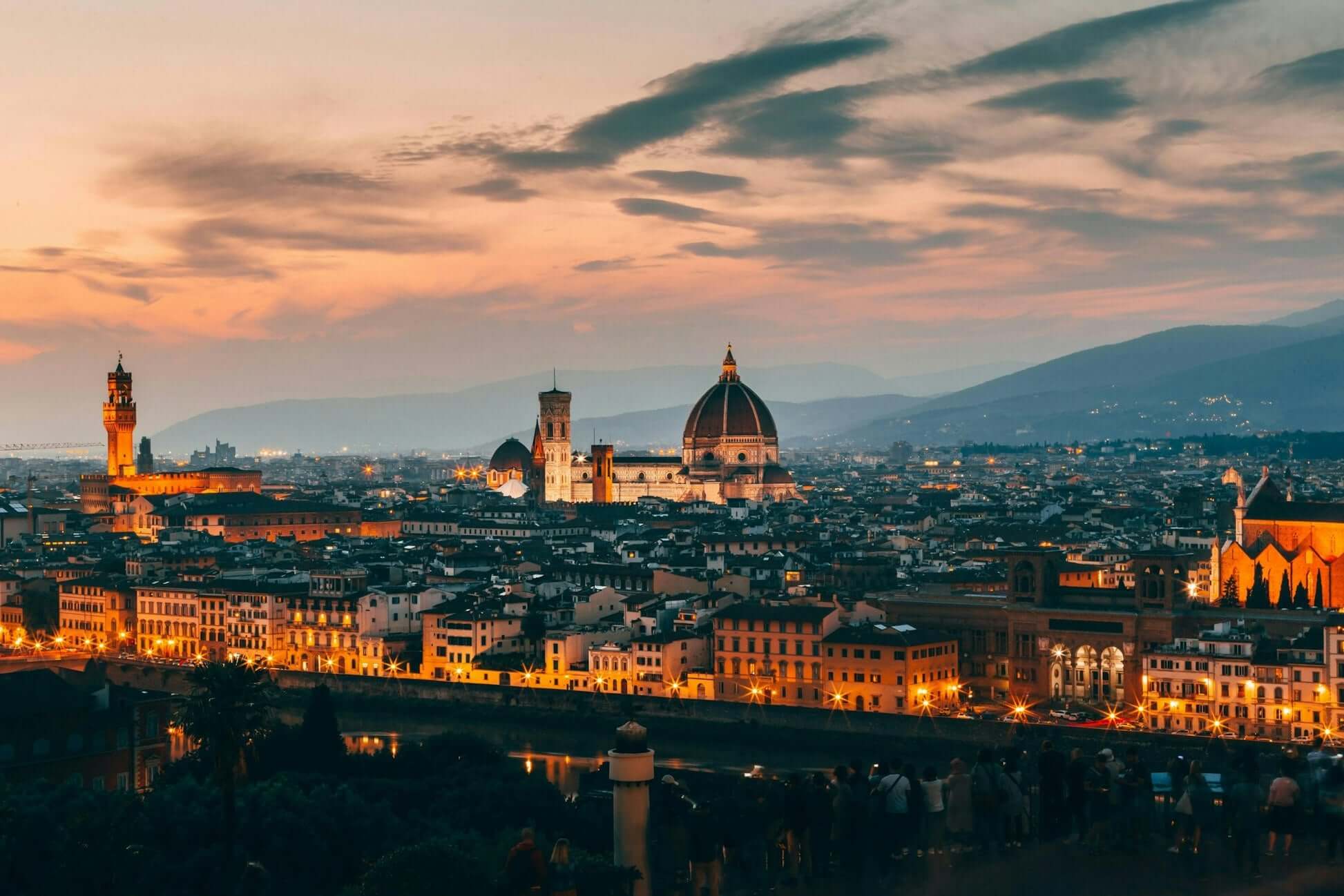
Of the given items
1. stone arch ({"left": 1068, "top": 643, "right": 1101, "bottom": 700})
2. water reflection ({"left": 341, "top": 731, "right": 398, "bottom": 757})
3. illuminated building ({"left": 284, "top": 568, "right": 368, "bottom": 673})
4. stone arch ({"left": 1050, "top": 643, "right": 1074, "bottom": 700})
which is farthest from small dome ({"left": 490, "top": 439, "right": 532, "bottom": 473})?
stone arch ({"left": 1068, "top": 643, "right": 1101, "bottom": 700})

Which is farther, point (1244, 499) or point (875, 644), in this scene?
point (1244, 499)

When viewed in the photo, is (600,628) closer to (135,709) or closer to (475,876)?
(135,709)

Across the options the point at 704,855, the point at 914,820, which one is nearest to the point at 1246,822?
the point at 914,820

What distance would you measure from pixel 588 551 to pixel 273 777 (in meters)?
44.7

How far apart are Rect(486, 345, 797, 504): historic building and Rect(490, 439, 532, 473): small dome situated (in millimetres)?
5291

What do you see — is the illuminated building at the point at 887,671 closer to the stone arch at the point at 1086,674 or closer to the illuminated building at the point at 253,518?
the stone arch at the point at 1086,674

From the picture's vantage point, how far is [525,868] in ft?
51.1

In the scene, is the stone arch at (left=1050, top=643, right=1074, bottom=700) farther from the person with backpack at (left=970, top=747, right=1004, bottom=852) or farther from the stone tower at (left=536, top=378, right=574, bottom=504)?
the stone tower at (left=536, top=378, right=574, bottom=504)

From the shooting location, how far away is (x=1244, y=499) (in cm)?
6606

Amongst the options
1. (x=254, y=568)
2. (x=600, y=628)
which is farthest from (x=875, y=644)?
(x=254, y=568)

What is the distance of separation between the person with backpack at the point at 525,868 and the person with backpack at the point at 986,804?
344cm

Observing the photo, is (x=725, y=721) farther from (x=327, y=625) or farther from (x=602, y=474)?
(x=602, y=474)

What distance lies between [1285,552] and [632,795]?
44.3m

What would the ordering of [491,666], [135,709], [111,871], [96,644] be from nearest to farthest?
1. [111,871]
2. [135,709]
3. [491,666]
4. [96,644]
